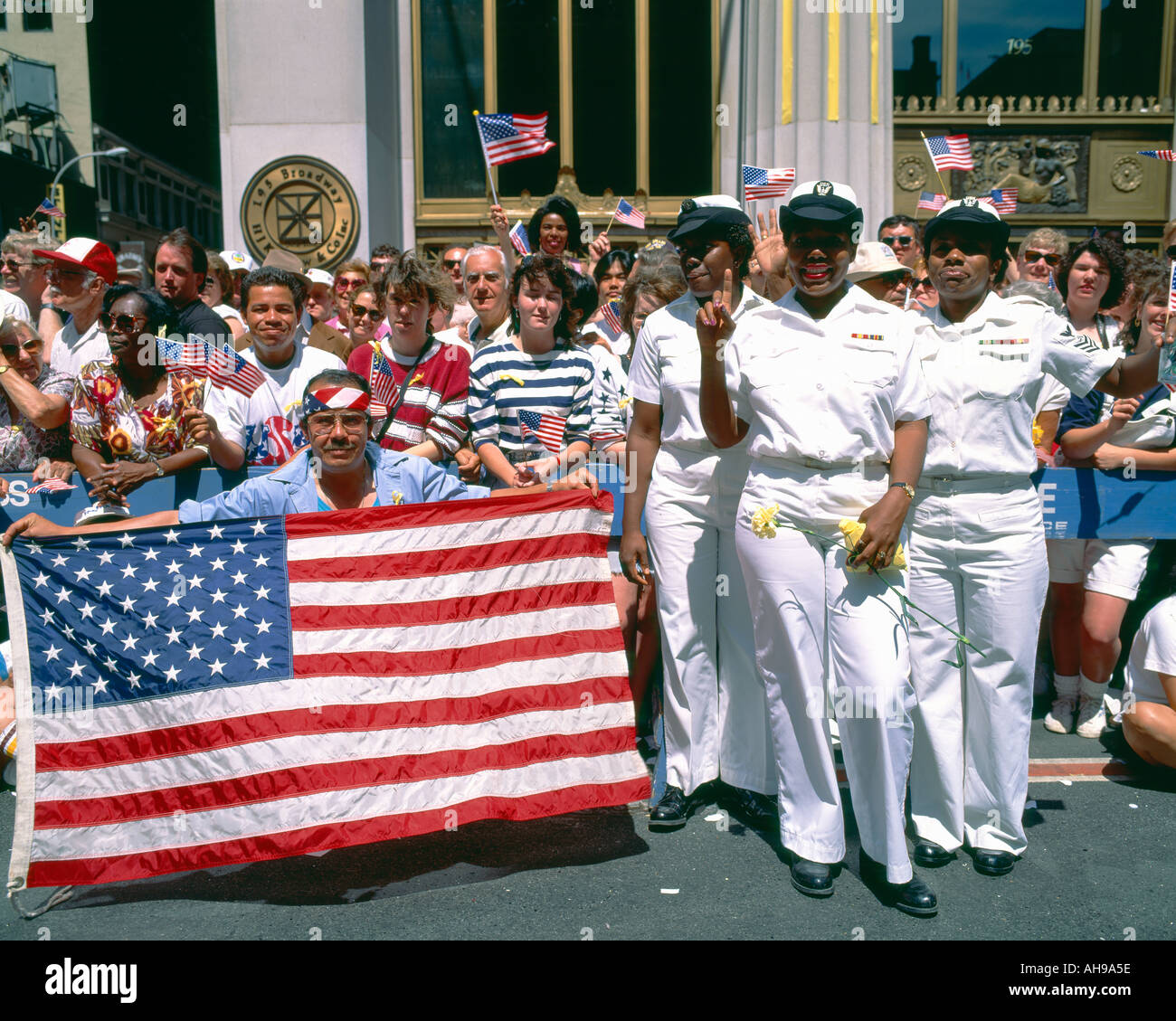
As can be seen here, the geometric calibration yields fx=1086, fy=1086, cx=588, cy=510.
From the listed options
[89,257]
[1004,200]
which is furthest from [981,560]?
[1004,200]

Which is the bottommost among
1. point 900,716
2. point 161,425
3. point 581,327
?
point 900,716

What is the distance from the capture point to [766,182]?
7137 millimetres

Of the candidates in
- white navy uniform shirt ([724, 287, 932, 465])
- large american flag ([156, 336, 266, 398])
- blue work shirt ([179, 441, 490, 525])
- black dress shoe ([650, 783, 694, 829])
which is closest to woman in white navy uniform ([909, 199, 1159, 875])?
white navy uniform shirt ([724, 287, 932, 465])

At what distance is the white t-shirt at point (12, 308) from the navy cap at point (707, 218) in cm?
376

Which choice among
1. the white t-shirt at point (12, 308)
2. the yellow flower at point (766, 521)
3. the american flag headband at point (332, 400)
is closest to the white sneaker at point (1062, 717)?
the yellow flower at point (766, 521)

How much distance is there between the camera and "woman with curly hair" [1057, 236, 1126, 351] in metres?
5.73

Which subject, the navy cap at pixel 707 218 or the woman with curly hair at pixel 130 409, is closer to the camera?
the navy cap at pixel 707 218

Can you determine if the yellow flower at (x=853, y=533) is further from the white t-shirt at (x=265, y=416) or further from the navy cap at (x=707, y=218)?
the white t-shirt at (x=265, y=416)

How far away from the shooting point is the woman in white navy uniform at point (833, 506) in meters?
3.72

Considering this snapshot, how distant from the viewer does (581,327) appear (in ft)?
23.2

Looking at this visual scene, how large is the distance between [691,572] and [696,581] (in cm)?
4
